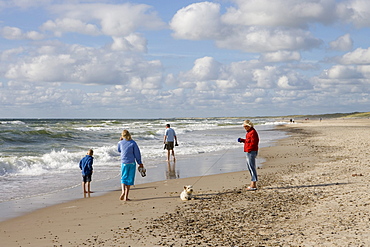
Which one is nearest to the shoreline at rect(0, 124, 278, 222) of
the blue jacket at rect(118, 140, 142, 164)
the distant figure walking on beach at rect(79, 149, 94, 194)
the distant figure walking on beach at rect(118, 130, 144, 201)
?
Result: the distant figure walking on beach at rect(79, 149, 94, 194)

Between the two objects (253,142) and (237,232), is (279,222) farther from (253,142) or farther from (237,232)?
(253,142)

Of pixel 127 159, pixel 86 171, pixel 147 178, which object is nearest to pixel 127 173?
pixel 127 159

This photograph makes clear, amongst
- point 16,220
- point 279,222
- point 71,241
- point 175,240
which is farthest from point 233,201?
point 16,220

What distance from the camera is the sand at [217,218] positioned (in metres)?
5.34

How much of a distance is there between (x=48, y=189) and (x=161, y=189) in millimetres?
3245

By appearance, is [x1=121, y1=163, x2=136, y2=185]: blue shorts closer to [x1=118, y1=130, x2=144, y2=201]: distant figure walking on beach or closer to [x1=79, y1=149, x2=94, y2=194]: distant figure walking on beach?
[x1=118, y1=130, x2=144, y2=201]: distant figure walking on beach

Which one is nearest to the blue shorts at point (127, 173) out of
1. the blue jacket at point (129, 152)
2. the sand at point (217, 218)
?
the blue jacket at point (129, 152)

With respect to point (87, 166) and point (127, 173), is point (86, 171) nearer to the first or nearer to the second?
point (87, 166)

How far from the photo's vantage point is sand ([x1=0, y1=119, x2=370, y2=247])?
5.34 metres

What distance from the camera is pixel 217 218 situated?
644 centimetres

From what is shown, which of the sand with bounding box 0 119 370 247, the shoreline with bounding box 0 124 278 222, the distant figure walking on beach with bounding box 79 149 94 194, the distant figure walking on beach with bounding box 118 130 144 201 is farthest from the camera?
the distant figure walking on beach with bounding box 79 149 94 194

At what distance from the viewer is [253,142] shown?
30.2ft

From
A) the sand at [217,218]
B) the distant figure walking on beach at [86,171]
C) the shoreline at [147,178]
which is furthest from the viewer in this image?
the distant figure walking on beach at [86,171]

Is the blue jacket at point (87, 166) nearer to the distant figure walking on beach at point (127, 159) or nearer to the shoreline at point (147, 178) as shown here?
the shoreline at point (147, 178)
